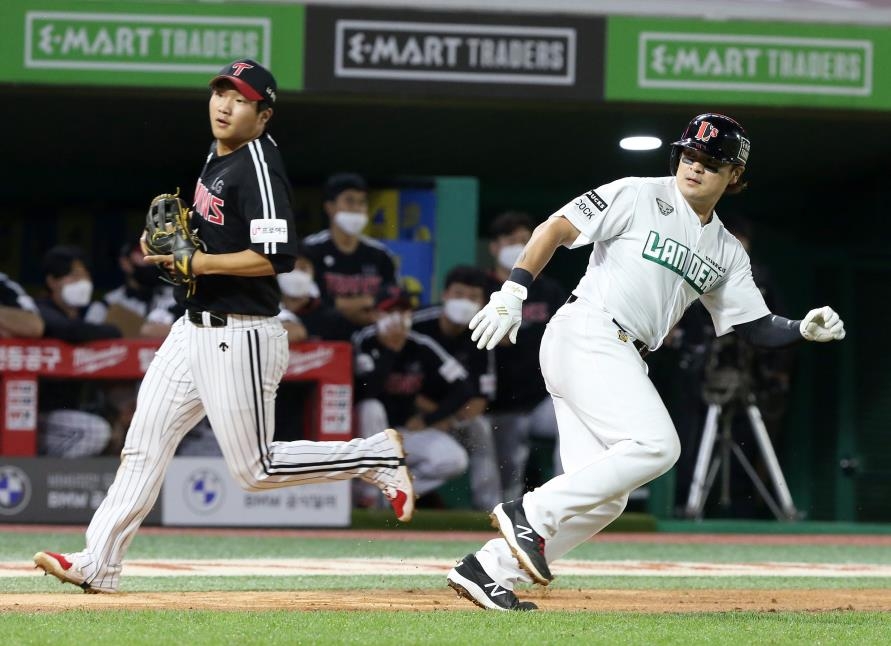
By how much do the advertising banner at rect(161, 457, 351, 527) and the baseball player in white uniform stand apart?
3976 millimetres

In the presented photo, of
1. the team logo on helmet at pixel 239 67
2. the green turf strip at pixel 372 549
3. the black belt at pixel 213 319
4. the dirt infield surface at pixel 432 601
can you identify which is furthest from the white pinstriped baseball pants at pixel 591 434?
the green turf strip at pixel 372 549

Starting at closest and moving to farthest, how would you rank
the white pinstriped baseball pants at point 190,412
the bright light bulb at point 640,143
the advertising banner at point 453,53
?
the white pinstriped baseball pants at point 190,412 < the advertising banner at point 453,53 < the bright light bulb at point 640,143

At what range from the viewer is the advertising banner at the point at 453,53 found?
8.38 m

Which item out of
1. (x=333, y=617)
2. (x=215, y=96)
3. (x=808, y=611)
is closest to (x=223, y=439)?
(x=333, y=617)

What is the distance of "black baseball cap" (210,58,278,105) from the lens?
455cm

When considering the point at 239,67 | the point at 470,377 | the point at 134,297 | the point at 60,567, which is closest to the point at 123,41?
the point at 134,297

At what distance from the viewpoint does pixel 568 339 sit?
4.36 metres

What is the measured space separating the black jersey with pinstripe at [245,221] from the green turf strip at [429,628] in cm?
99

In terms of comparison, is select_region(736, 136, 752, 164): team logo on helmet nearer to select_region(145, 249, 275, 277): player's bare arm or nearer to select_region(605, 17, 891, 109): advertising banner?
select_region(145, 249, 275, 277): player's bare arm

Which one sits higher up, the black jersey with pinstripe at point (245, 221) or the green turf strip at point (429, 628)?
the black jersey with pinstripe at point (245, 221)

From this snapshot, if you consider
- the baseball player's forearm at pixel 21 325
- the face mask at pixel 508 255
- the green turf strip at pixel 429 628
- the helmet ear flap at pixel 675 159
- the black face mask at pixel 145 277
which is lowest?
the green turf strip at pixel 429 628

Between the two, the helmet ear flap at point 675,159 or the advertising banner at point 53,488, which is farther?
the advertising banner at point 53,488

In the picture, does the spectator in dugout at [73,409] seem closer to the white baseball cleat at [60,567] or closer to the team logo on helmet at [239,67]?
the white baseball cleat at [60,567]

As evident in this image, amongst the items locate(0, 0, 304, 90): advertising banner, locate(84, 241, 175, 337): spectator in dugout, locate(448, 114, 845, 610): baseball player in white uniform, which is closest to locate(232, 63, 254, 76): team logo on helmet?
locate(448, 114, 845, 610): baseball player in white uniform
